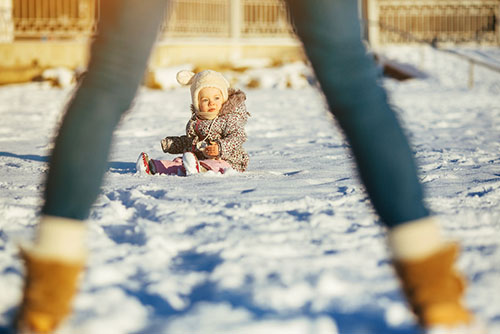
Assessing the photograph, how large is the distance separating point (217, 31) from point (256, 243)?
53.2 feet

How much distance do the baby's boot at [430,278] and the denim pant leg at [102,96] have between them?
608 millimetres

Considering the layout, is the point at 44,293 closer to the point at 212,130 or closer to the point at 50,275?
the point at 50,275

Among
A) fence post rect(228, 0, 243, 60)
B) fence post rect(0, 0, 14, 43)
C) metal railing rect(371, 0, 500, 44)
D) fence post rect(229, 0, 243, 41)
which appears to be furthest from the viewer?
metal railing rect(371, 0, 500, 44)

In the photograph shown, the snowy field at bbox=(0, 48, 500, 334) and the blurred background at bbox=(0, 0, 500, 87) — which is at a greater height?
the blurred background at bbox=(0, 0, 500, 87)

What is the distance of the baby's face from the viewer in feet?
11.6

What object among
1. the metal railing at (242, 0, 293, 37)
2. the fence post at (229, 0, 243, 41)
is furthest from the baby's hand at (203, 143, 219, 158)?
the metal railing at (242, 0, 293, 37)

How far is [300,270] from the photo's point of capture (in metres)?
1.68

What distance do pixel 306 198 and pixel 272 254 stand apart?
0.81 metres

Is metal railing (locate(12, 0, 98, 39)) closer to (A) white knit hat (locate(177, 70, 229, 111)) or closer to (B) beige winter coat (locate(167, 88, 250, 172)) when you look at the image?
(A) white knit hat (locate(177, 70, 229, 111))

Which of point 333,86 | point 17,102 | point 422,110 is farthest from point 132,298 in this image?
point 17,102

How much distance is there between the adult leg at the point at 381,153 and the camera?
121 cm

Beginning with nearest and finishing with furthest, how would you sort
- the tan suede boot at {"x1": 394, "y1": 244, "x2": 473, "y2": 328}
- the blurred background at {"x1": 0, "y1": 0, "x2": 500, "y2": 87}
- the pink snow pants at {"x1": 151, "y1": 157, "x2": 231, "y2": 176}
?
the tan suede boot at {"x1": 394, "y1": 244, "x2": 473, "y2": 328}, the pink snow pants at {"x1": 151, "y1": 157, "x2": 231, "y2": 176}, the blurred background at {"x1": 0, "y1": 0, "x2": 500, "y2": 87}

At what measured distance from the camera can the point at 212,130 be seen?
3547 millimetres

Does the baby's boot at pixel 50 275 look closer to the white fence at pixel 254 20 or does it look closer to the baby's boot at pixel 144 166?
the baby's boot at pixel 144 166
